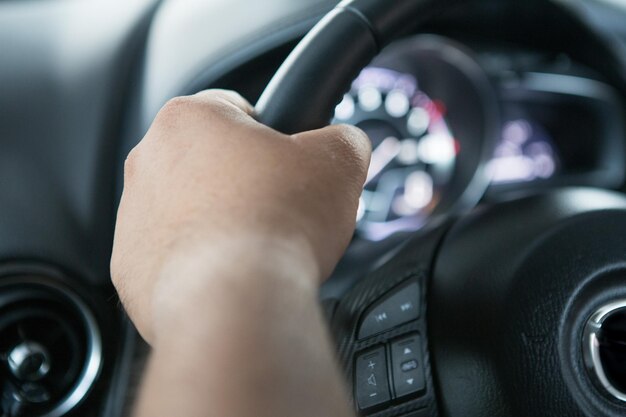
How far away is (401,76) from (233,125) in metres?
1.00

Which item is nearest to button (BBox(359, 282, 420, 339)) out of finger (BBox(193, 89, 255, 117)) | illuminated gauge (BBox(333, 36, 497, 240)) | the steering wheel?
the steering wheel

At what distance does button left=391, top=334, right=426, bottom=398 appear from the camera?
845 millimetres

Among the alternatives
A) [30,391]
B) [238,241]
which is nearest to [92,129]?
[30,391]

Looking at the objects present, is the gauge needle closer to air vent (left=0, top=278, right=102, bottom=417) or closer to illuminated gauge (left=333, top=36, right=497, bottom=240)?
illuminated gauge (left=333, top=36, right=497, bottom=240)

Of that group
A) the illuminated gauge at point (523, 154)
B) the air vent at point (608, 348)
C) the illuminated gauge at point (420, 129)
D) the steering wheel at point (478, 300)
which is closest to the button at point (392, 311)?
the steering wheel at point (478, 300)

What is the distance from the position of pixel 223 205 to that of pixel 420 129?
110 centimetres

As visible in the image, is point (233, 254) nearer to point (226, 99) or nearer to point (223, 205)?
point (223, 205)

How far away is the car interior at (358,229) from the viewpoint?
781 mm

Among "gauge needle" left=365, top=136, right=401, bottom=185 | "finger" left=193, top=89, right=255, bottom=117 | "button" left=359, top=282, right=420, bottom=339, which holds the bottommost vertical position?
"gauge needle" left=365, top=136, right=401, bottom=185

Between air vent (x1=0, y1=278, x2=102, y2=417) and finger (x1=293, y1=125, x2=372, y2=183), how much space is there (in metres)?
0.50

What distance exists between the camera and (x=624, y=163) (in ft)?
5.53

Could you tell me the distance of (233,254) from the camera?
54 centimetres

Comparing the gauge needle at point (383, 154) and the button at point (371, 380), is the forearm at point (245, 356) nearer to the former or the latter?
the button at point (371, 380)

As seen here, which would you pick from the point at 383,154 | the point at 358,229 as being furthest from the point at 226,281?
the point at 383,154
